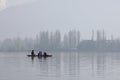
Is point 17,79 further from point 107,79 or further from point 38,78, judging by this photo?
point 107,79

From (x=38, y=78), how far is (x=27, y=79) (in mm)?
1603

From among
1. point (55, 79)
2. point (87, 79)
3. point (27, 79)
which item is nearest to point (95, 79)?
point (87, 79)

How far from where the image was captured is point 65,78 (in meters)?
38.6

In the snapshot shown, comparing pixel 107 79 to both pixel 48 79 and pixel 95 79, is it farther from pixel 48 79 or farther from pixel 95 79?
pixel 48 79

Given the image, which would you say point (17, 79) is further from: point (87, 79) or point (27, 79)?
point (87, 79)

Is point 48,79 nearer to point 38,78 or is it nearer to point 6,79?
point 38,78

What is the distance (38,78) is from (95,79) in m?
5.93

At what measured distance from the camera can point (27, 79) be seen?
37469 millimetres

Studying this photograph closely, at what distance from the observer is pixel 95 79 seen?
3781 centimetres

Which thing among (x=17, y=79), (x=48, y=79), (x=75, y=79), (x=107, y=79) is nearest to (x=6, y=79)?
(x=17, y=79)

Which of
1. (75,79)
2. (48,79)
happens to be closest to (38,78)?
(48,79)

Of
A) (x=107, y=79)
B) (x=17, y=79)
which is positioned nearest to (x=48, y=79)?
(x=17, y=79)

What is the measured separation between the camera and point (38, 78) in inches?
1523

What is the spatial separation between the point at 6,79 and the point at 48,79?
13.9 ft
